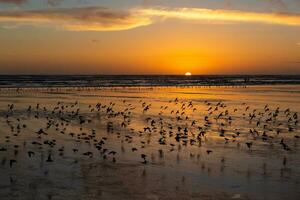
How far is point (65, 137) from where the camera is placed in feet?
74.7

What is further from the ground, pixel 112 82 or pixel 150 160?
pixel 150 160

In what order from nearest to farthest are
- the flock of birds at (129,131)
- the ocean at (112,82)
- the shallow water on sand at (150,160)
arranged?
1. the shallow water on sand at (150,160)
2. the flock of birds at (129,131)
3. the ocean at (112,82)

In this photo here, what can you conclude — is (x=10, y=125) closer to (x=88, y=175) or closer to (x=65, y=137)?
(x=65, y=137)

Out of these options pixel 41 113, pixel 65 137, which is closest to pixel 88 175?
pixel 65 137

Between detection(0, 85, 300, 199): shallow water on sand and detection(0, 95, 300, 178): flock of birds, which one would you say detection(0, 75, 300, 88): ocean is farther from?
detection(0, 85, 300, 199): shallow water on sand

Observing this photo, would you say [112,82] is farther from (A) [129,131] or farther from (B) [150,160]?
(B) [150,160]

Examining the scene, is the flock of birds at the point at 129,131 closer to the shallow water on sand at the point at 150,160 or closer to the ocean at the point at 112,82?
the shallow water on sand at the point at 150,160

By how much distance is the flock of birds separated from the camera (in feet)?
63.5

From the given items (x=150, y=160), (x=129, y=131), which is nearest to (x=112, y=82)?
(x=129, y=131)

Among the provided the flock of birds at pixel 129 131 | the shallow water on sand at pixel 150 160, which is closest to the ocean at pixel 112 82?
the flock of birds at pixel 129 131

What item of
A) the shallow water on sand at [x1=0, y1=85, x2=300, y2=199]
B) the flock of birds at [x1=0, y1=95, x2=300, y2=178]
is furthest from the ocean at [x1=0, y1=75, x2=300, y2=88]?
the shallow water on sand at [x1=0, y1=85, x2=300, y2=199]

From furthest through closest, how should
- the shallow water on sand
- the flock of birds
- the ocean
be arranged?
1. the ocean
2. the flock of birds
3. the shallow water on sand

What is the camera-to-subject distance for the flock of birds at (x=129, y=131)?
19.4 m

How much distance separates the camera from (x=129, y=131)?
2514 cm
